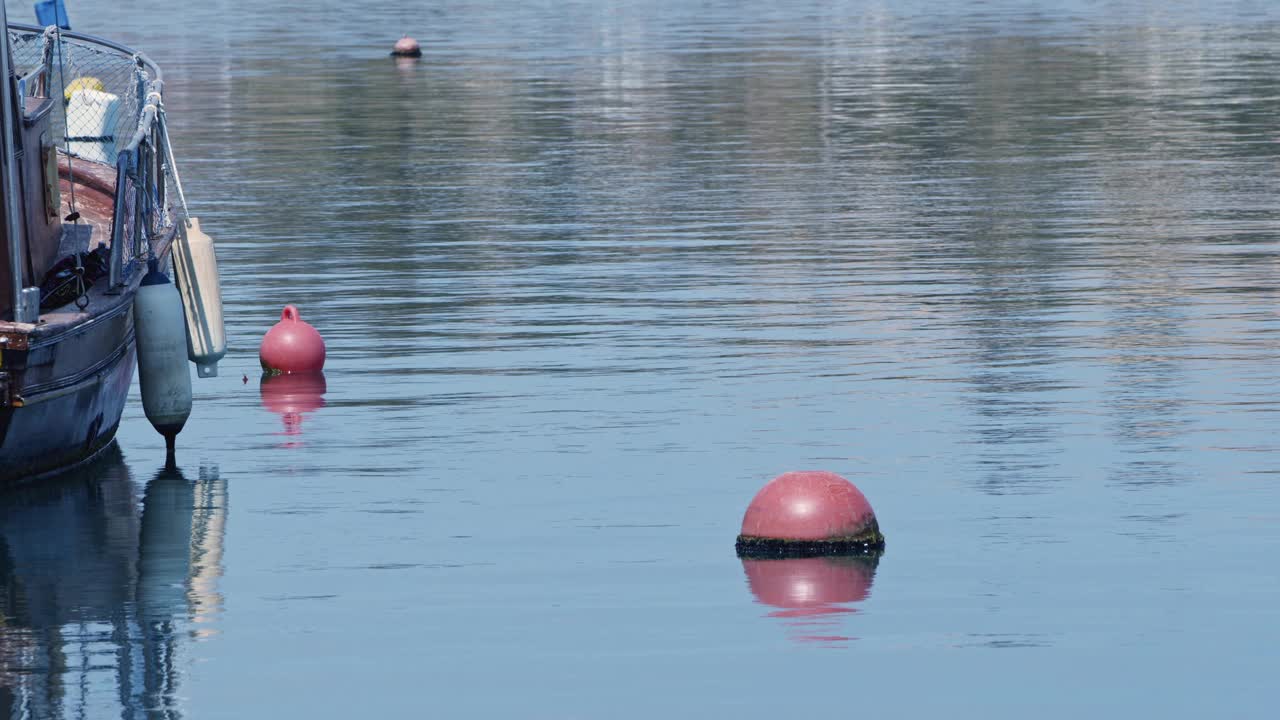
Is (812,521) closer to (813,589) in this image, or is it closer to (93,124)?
(813,589)

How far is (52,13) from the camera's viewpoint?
67.8 feet

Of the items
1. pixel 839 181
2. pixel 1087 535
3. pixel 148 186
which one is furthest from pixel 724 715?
pixel 839 181

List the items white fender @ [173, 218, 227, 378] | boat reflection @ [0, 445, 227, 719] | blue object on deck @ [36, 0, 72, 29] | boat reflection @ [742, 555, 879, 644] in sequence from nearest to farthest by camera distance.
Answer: boat reflection @ [0, 445, 227, 719] → boat reflection @ [742, 555, 879, 644] → white fender @ [173, 218, 227, 378] → blue object on deck @ [36, 0, 72, 29]

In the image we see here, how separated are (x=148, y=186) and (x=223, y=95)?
39505 millimetres

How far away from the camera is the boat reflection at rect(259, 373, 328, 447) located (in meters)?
19.2

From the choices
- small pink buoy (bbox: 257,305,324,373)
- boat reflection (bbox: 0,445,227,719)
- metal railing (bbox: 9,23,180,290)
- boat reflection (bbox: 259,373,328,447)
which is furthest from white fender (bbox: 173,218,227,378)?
small pink buoy (bbox: 257,305,324,373)

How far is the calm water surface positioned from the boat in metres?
0.41

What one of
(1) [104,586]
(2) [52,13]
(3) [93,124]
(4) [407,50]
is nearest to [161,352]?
(1) [104,586]

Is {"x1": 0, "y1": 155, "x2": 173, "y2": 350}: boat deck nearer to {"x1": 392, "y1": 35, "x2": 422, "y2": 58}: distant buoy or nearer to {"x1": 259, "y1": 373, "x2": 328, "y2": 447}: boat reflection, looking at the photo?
{"x1": 259, "y1": 373, "x2": 328, "y2": 447}: boat reflection

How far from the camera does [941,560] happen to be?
1399 centimetres

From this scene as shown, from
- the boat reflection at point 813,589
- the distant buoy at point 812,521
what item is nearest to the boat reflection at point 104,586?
the boat reflection at point 813,589

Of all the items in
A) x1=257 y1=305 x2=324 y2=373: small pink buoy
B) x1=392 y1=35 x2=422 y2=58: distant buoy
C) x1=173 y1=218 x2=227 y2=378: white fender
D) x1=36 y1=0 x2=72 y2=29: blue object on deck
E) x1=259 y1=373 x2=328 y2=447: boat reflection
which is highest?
x1=36 y1=0 x2=72 y2=29: blue object on deck

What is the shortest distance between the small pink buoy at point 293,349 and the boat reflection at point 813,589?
7.87 meters

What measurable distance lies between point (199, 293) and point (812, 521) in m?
6.37
